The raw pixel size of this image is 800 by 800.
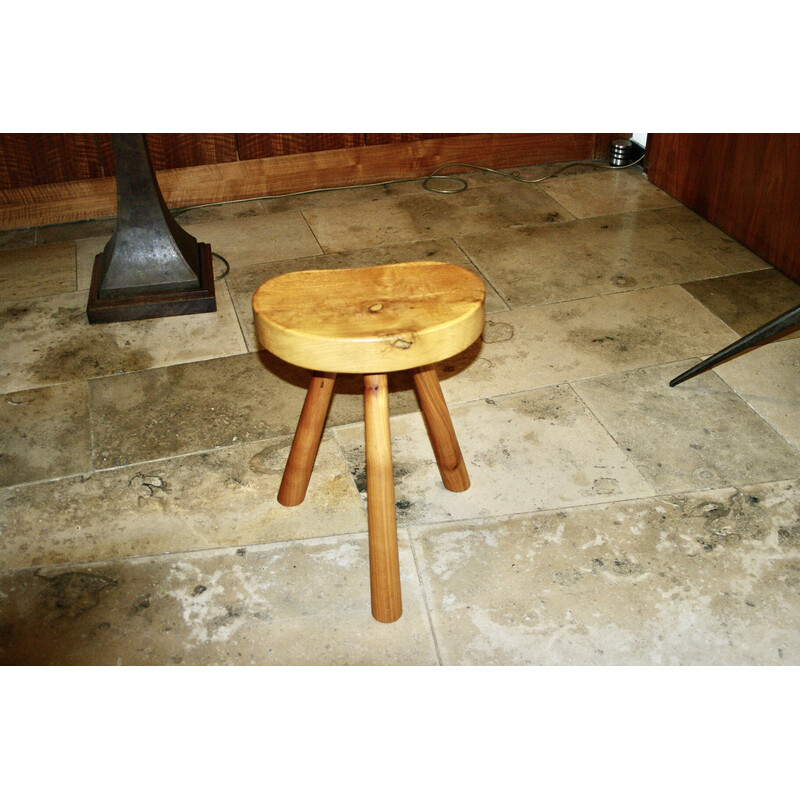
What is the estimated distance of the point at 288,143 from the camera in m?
3.22

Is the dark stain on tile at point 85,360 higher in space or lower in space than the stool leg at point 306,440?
lower

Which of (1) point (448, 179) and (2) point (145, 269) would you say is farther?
(1) point (448, 179)

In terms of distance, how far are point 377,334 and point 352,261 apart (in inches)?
60.8

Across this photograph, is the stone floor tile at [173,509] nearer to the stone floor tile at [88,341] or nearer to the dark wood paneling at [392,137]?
the stone floor tile at [88,341]

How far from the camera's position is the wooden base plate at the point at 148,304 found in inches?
92.8

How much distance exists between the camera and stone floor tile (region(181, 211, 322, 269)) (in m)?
2.76

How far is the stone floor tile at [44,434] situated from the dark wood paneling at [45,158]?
131cm

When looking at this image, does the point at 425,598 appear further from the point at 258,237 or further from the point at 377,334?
the point at 258,237

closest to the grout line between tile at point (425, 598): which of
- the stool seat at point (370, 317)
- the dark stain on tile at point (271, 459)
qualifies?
the dark stain on tile at point (271, 459)

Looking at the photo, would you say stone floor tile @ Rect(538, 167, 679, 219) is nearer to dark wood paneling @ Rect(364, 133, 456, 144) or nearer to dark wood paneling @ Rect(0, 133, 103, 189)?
dark wood paneling @ Rect(364, 133, 456, 144)

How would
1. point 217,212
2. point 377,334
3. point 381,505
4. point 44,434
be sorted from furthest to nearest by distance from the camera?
1. point 217,212
2. point 44,434
3. point 381,505
4. point 377,334

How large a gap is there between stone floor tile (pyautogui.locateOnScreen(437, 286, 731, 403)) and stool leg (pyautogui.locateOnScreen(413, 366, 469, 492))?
36cm

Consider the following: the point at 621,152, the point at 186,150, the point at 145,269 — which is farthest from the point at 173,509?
the point at 621,152
